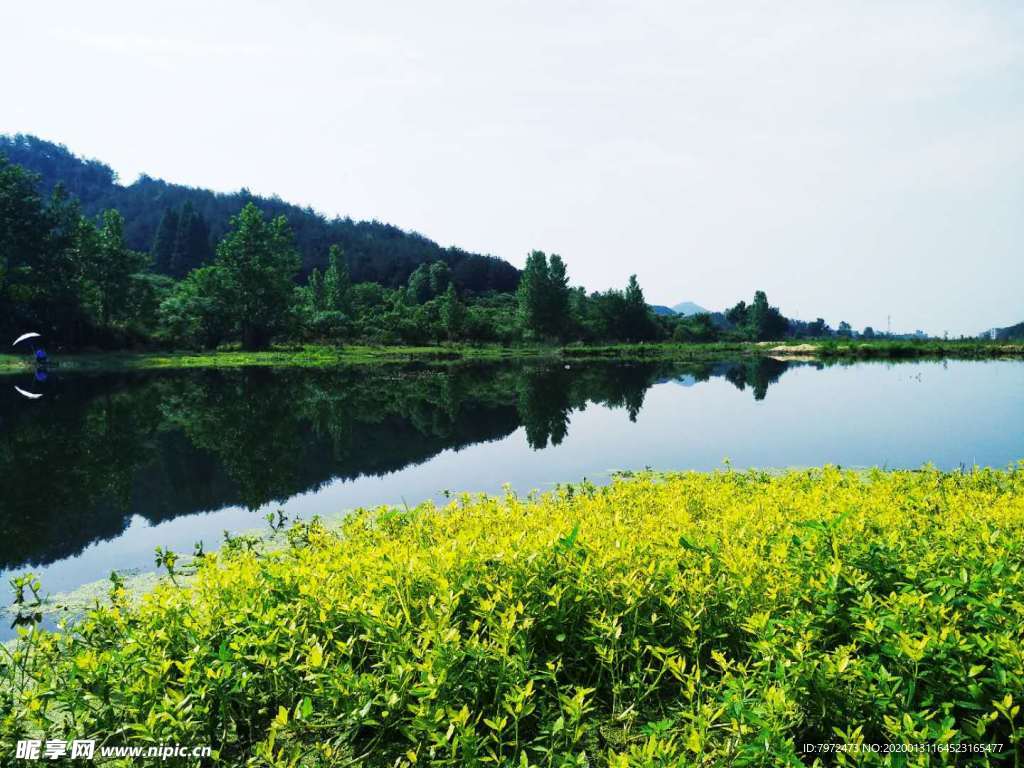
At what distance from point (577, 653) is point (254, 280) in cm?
7021

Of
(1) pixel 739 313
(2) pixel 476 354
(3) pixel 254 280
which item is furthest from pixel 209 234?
(1) pixel 739 313

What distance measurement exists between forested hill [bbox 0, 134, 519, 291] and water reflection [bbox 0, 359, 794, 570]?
10773 centimetres

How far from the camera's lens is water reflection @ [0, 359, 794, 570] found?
12.4 metres

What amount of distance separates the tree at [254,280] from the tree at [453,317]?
66.1ft

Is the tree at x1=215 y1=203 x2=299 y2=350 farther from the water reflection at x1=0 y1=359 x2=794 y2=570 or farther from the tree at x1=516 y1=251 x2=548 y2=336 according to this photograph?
the tree at x1=516 y1=251 x2=548 y2=336

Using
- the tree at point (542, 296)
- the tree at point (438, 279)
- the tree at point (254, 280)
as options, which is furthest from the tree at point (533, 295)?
the tree at point (438, 279)

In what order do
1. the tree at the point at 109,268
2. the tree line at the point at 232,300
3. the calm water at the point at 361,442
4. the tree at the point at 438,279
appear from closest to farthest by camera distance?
the calm water at the point at 361,442, the tree line at the point at 232,300, the tree at the point at 109,268, the tree at the point at 438,279

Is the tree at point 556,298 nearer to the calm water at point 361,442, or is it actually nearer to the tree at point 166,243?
the calm water at point 361,442

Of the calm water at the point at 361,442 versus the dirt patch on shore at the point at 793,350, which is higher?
the dirt patch on shore at the point at 793,350

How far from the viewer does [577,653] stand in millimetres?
4742

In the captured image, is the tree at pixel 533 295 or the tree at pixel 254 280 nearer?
the tree at pixel 254 280

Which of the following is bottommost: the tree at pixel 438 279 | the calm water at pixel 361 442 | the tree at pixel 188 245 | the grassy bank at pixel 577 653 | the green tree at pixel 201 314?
the calm water at pixel 361 442

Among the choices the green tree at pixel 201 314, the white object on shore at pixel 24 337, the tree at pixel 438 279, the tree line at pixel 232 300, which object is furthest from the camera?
the tree at pixel 438 279

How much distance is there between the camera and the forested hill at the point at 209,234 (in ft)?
437
